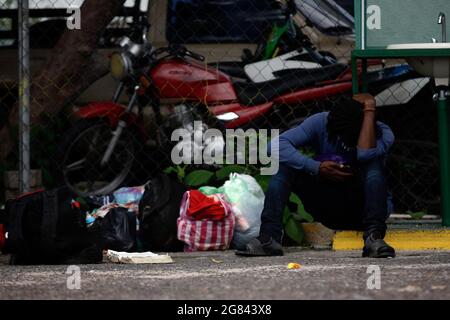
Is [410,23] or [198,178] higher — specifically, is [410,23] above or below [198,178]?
above

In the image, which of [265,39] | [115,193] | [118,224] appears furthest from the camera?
[265,39]

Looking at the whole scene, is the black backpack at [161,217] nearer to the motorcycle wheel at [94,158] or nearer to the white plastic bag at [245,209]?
the white plastic bag at [245,209]

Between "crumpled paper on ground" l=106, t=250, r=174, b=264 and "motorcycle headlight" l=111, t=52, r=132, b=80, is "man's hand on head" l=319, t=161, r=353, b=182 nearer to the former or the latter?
"crumpled paper on ground" l=106, t=250, r=174, b=264

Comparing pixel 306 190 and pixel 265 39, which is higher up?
pixel 265 39

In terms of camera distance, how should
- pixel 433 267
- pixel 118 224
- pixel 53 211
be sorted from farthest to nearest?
pixel 118 224
pixel 53 211
pixel 433 267

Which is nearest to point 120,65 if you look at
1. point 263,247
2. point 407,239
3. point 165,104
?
point 165,104

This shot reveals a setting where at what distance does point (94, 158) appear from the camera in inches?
355

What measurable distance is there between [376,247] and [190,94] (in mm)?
2368

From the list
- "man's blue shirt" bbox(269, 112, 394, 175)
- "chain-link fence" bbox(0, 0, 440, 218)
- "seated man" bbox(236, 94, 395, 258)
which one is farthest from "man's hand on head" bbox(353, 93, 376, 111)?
"chain-link fence" bbox(0, 0, 440, 218)

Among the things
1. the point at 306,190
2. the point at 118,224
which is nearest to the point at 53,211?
the point at 118,224

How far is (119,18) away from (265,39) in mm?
1195

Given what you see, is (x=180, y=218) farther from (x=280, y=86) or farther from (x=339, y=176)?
(x=280, y=86)

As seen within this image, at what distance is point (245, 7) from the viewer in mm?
9562

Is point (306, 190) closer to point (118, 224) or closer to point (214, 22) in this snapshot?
point (118, 224)
